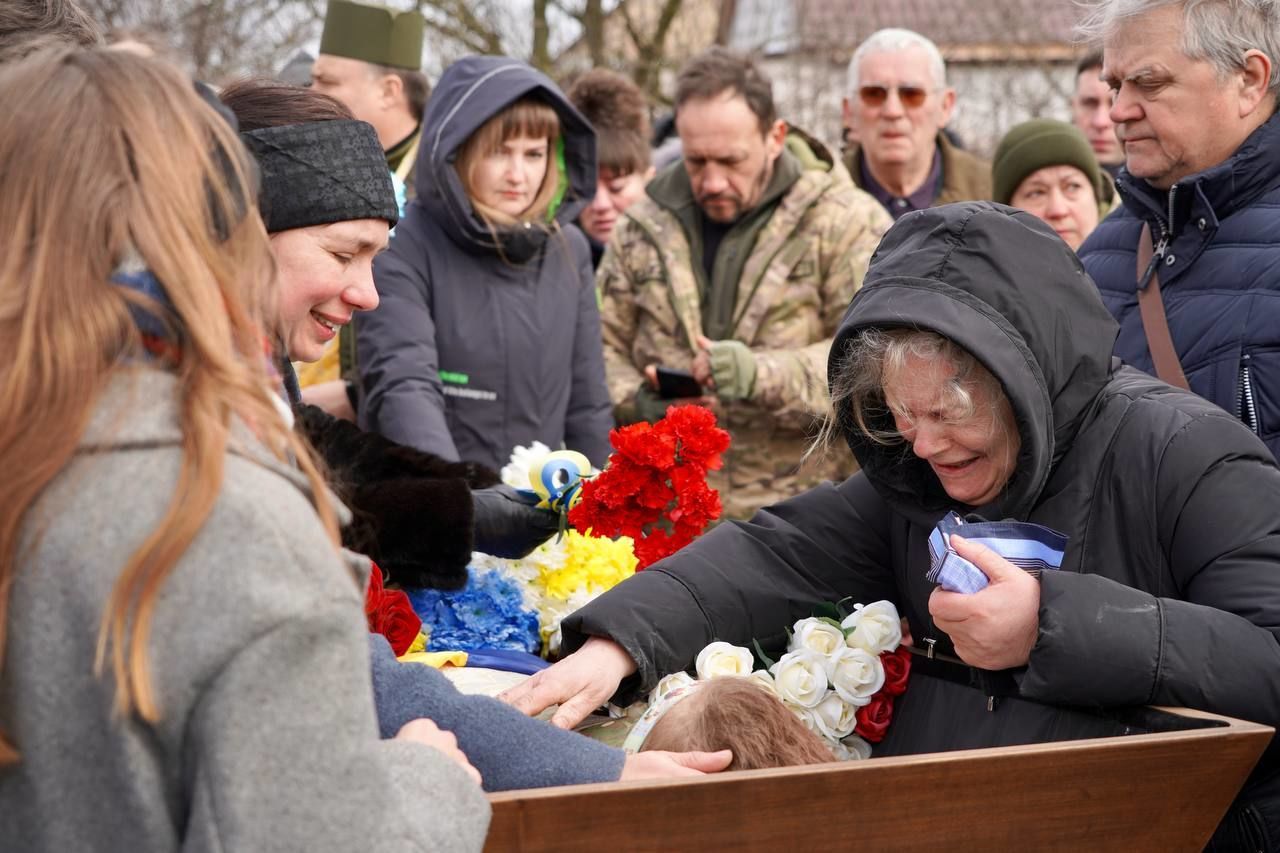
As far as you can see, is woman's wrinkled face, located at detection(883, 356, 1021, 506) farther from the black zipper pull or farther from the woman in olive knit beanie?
the woman in olive knit beanie

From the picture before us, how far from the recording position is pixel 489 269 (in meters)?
4.23

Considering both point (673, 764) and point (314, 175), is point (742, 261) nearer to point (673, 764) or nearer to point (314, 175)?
point (314, 175)

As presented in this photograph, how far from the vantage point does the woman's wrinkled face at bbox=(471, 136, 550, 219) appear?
164 inches

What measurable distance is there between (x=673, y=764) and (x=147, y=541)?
34.9 inches

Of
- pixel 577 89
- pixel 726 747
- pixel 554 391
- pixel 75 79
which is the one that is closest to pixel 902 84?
pixel 577 89

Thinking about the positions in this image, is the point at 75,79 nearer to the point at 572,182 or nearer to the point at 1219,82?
the point at 1219,82

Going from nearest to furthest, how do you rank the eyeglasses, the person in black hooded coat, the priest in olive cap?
the person in black hooded coat < the priest in olive cap < the eyeglasses

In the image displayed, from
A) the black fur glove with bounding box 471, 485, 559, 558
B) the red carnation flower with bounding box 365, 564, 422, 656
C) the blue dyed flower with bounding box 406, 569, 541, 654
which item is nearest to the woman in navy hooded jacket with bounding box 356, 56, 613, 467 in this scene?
the black fur glove with bounding box 471, 485, 559, 558

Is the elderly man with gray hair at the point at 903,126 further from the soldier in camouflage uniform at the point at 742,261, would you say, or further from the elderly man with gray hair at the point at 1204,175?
the elderly man with gray hair at the point at 1204,175

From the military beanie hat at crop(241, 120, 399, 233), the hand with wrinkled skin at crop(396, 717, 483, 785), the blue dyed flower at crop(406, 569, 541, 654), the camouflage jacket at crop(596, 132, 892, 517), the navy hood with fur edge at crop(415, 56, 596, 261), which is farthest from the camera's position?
the camouflage jacket at crop(596, 132, 892, 517)

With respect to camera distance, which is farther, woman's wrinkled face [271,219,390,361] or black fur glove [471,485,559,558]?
black fur glove [471,485,559,558]

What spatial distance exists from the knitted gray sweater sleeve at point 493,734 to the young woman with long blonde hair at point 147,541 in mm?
437

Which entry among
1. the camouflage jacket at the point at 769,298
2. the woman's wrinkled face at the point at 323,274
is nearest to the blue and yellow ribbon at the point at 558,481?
the woman's wrinkled face at the point at 323,274

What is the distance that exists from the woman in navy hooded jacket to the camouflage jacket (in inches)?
19.6
